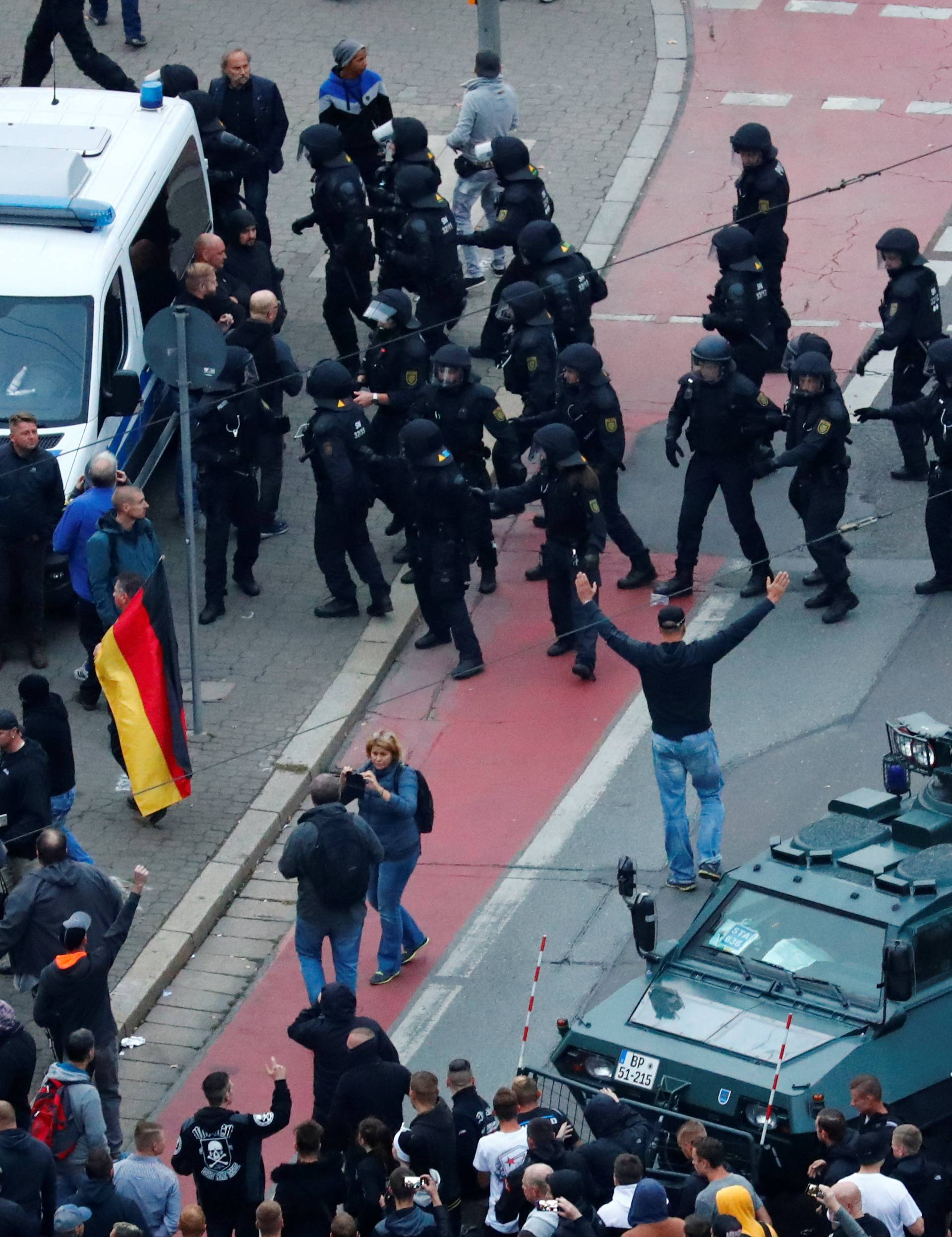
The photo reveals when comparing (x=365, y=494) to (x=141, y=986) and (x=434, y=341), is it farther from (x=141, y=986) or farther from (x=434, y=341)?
(x=141, y=986)

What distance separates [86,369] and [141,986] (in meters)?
4.99

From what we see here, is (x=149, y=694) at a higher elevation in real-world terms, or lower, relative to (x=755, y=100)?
lower

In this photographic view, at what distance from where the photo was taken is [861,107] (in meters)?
24.3

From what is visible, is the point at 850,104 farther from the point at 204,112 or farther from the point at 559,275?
the point at 204,112

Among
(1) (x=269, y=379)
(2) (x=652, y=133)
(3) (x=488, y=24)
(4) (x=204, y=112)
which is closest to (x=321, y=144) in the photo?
(4) (x=204, y=112)

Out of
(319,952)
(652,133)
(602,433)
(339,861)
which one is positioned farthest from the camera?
(652,133)

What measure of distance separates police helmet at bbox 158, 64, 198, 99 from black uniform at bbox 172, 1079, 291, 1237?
11.3 meters

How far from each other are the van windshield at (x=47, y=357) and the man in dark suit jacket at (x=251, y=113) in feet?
12.7

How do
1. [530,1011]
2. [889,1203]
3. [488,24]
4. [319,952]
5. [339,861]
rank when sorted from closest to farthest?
[889,1203] < [530,1011] < [339,861] < [319,952] < [488,24]

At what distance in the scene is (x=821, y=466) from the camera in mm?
17141

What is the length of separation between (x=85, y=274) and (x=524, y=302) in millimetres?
3073

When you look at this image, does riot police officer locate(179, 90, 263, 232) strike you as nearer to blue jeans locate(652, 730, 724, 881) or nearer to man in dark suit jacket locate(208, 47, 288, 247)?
man in dark suit jacket locate(208, 47, 288, 247)

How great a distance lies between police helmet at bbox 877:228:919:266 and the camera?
18.3m

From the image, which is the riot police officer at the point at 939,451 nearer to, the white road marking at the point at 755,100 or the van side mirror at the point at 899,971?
the van side mirror at the point at 899,971
